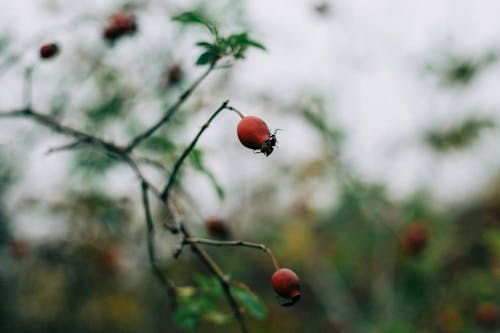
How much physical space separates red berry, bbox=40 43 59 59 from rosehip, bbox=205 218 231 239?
0.86m

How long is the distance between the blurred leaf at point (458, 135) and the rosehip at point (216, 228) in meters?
4.06

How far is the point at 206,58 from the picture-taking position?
3.94 ft

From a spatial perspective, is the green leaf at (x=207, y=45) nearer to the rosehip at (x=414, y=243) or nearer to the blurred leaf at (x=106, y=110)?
the rosehip at (x=414, y=243)

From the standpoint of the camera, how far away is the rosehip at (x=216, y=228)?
6.07 feet

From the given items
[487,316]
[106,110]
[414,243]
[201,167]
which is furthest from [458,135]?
[201,167]

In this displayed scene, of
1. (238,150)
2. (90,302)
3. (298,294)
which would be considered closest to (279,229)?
(238,150)

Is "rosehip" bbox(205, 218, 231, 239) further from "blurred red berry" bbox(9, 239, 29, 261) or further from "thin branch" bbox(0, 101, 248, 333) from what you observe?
"blurred red berry" bbox(9, 239, 29, 261)

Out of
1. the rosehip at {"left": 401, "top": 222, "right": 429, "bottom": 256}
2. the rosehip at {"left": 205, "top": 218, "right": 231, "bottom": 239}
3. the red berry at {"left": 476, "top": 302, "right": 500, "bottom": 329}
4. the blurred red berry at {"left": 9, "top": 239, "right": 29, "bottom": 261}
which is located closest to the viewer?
the rosehip at {"left": 205, "top": 218, "right": 231, "bottom": 239}

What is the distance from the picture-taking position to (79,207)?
3.83 metres

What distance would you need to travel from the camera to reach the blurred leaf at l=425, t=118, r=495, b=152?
197 inches

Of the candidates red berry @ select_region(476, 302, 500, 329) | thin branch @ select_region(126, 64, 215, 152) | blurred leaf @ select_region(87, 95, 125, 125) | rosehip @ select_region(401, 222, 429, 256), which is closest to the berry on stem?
thin branch @ select_region(126, 64, 215, 152)

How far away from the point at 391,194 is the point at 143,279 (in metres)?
6.27

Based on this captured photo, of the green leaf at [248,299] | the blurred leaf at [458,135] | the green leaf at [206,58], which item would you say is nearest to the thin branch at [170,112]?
the green leaf at [206,58]

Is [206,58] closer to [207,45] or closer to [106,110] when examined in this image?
[207,45]
